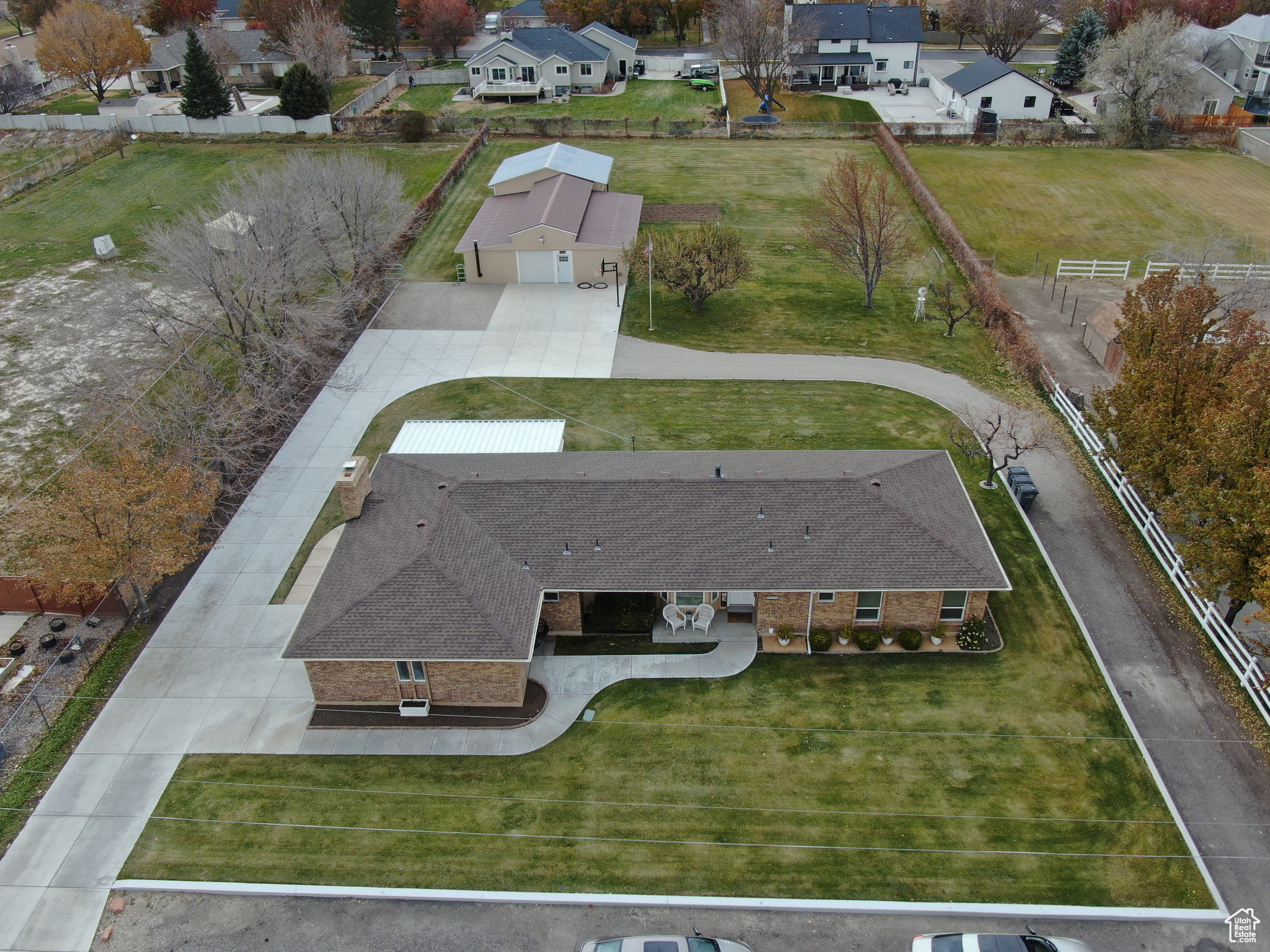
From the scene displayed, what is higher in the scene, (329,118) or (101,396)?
(329,118)

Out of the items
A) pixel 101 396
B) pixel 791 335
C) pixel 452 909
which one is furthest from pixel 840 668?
pixel 101 396

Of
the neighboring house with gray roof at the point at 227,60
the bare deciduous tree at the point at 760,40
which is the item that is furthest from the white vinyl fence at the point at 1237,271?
the neighboring house with gray roof at the point at 227,60

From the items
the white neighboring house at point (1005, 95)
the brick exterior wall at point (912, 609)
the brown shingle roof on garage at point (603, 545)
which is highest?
the white neighboring house at point (1005, 95)

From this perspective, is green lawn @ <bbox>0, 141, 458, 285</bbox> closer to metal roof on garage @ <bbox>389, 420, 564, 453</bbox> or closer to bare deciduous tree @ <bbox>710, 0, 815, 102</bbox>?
bare deciduous tree @ <bbox>710, 0, 815, 102</bbox>

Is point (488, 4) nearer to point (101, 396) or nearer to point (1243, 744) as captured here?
point (101, 396)

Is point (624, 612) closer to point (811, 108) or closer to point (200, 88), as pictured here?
point (811, 108)

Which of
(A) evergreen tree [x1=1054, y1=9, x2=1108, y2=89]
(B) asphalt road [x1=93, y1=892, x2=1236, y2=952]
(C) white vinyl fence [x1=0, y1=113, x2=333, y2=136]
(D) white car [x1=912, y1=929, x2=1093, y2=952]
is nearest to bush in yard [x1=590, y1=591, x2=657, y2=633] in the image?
(B) asphalt road [x1=93, y1=892, x2=1236, y2=952]

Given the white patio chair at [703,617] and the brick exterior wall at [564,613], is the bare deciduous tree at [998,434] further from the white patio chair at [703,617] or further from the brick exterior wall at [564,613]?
the brick exterior wall at [564,613]
